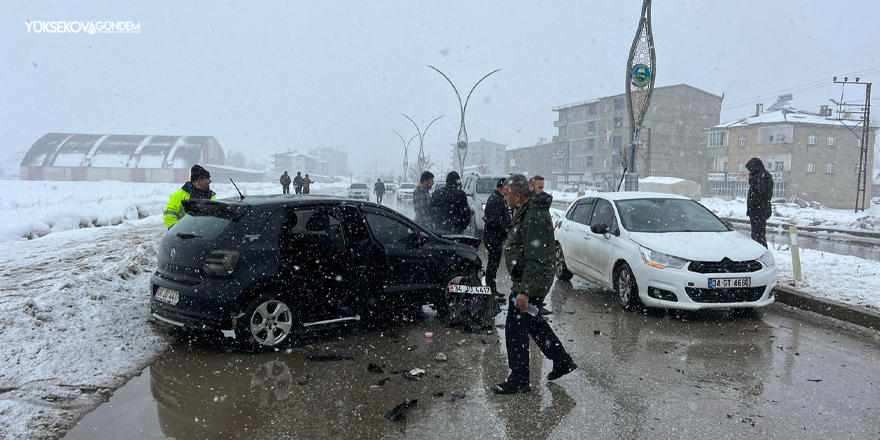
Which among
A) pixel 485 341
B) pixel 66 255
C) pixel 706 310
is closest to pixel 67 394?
pixel 485 341

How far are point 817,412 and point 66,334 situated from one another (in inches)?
259

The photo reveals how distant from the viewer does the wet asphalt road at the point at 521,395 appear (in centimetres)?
378

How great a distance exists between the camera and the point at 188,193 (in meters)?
7.33

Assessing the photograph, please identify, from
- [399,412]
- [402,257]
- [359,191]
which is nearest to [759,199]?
[402,257]

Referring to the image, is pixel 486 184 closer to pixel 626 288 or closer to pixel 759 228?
pixel 759 228

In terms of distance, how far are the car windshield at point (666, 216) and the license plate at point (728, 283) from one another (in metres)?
1.19

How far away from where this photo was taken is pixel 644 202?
27.0ft

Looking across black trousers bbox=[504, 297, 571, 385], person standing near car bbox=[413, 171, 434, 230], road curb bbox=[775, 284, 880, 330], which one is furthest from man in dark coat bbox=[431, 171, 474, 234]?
road curb bbox=[775, 284, 880, 330]

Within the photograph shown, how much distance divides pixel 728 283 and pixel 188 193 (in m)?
6.96

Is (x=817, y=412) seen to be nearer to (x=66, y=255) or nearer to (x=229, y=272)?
(x=229, y=272)

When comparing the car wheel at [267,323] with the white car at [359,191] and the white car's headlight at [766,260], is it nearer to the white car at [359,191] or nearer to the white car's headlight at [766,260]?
the white car's headlight at [766,260]

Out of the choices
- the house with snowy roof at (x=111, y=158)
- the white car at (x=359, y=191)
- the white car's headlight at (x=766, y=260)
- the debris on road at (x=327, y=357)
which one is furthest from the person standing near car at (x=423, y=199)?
the house with snowy roof at (x=111, y=158)

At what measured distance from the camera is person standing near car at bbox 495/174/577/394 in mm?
4223

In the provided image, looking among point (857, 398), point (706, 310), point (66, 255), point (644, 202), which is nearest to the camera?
point (857, 398)
